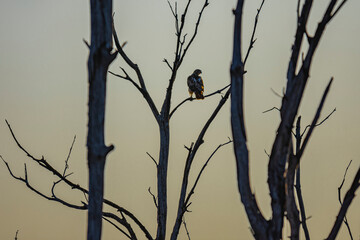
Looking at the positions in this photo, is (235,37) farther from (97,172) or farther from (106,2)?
(97,172)

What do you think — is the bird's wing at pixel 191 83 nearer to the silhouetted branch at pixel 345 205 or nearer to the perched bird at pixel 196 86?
the perched bird at pixel 196 86

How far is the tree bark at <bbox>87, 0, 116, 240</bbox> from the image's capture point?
7.28ft

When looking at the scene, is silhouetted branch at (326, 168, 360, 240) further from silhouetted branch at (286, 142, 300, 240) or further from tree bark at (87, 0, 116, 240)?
tree bark at (87, 0, 116, 240)

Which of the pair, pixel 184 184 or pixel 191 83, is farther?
pixel 191 83

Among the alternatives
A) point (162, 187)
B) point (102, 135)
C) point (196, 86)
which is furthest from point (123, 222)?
point (196, 86)

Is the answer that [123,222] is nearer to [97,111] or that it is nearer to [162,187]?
[162,187]

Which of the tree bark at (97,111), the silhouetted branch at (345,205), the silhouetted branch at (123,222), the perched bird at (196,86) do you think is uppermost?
the perched bird at (196,86)

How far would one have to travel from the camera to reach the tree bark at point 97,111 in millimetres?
2219

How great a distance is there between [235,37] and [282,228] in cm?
68

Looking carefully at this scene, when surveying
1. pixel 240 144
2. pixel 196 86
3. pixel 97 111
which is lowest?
pixel 240 144

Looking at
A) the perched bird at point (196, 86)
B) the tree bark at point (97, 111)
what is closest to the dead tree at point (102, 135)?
the tree bark at point (97, 111)

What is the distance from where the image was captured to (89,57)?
2.30m

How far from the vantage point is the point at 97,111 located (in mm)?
2225

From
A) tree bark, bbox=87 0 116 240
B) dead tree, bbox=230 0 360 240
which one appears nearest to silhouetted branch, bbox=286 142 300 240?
dead tree, bbox=230 0 360 240
